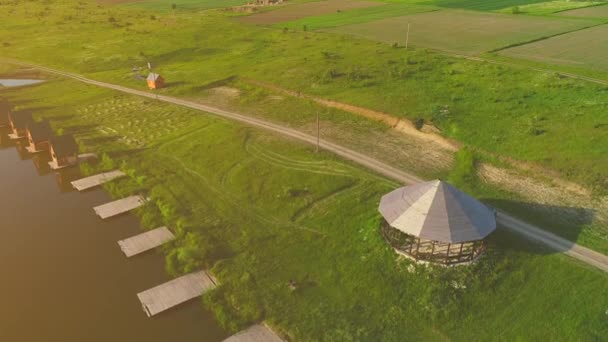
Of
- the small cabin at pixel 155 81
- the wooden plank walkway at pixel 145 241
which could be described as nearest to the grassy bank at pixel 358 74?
the small cabin at pixel 155 81

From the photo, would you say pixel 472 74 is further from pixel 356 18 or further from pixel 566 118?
pixel 356 18

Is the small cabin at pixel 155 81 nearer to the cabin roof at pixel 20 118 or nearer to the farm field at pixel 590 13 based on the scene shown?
the cabin roof at pixel 20 118

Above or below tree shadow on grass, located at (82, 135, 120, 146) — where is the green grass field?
above

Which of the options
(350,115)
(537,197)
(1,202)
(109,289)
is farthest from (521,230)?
(1,202)

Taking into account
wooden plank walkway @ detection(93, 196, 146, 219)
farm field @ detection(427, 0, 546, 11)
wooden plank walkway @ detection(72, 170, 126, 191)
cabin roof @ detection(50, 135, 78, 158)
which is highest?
farm field @ detection(427, 0, 546, 11)

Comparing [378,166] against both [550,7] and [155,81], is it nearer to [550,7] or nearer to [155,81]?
[155,81]

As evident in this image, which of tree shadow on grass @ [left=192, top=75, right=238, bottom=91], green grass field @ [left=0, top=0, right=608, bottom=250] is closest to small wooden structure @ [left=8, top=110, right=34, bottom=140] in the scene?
green grass field @ [left=0, top=0, right=608, bottom=250]

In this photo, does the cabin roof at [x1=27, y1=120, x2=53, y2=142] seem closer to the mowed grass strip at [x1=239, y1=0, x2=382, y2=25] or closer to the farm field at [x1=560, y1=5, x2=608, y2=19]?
the mowed grass strip at [x1=239, y1=0, x2=382, y2=25]
